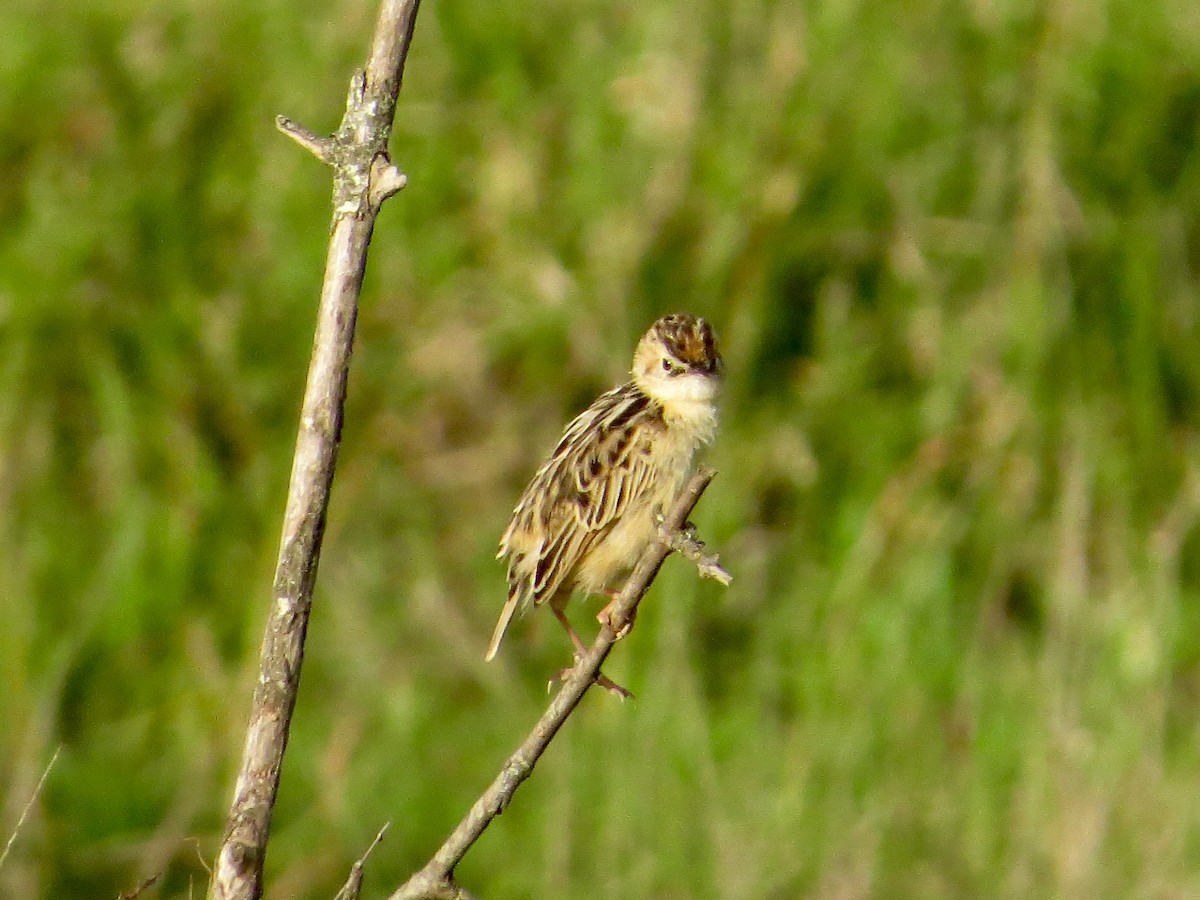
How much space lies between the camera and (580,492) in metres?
4.31

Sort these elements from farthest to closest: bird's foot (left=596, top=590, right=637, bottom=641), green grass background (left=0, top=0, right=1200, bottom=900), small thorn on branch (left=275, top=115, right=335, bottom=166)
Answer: green grass background (left=0, top=0, right=1200, bottom=900), bird's foot (left=596, top=590, right=637, bottom=641), small thorn on branch (left=275, top=115, right=335, bottom=166)

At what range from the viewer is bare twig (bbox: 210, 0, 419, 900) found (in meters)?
2.74

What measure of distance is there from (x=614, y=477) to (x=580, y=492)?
0.09 m

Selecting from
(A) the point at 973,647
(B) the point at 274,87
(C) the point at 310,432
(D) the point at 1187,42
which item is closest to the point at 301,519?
(C) the point at 310,432

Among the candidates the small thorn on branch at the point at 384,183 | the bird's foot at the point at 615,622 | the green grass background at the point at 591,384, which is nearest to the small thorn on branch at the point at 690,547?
the bird's foot at the point at 615,622

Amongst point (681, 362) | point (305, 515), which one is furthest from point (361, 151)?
point (681, 362)

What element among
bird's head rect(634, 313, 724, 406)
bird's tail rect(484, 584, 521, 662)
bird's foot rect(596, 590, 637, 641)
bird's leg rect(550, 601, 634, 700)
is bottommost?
bird's foot rect(596, 590, 637, 641)

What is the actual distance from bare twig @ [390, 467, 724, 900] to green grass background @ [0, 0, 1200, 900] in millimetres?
3464

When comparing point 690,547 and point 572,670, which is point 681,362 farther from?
point 690,547

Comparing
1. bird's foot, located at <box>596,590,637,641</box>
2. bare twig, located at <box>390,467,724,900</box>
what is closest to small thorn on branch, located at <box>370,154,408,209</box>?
bare twig, located at <box>390,467,724,900</box>

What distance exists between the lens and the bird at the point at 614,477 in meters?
4.28

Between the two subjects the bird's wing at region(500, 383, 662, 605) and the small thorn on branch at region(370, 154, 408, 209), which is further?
the bird's wing at region(500, 383, 662, 605)

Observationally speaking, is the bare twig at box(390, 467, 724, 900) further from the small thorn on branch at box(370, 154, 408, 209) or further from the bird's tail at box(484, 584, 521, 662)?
the bird's tail at box(484, 584, 521, 662)

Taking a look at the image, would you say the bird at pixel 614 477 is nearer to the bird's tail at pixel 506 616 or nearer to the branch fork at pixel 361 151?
the bird's tail at pixel 506 616
